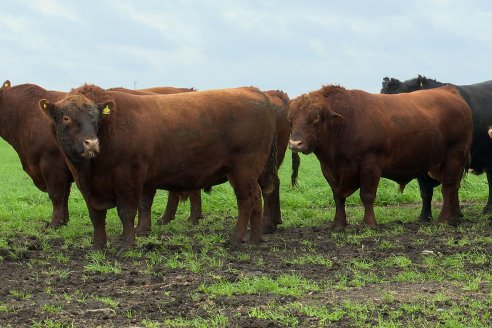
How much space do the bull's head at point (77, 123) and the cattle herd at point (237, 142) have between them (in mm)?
13

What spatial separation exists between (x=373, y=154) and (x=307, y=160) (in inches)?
605

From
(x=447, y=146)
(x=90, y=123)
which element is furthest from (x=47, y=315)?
(x=447, y=146)

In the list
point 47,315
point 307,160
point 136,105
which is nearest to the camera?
point 47,315

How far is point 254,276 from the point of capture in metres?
7.51

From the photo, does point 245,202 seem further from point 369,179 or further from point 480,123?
point 480,123

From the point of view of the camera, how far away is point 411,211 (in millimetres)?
13531

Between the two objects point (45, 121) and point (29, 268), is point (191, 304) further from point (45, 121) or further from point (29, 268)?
point (45, 121)

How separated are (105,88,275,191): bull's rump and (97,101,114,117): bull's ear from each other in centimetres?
22

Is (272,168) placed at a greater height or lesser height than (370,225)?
Result: greater

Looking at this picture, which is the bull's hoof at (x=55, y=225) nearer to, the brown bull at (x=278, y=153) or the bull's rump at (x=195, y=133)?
the brown bull at (x=278, y=153)

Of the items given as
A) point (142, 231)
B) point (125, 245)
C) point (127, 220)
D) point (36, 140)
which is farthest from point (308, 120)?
point (36, 140)

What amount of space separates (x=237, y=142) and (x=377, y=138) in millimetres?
2323

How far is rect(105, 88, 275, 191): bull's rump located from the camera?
9.12 m

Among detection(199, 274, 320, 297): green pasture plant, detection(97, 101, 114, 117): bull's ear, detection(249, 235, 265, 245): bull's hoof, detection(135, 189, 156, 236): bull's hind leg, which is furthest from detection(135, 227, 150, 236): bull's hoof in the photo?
detection(199, 274, 320, 297): green pasture plant
